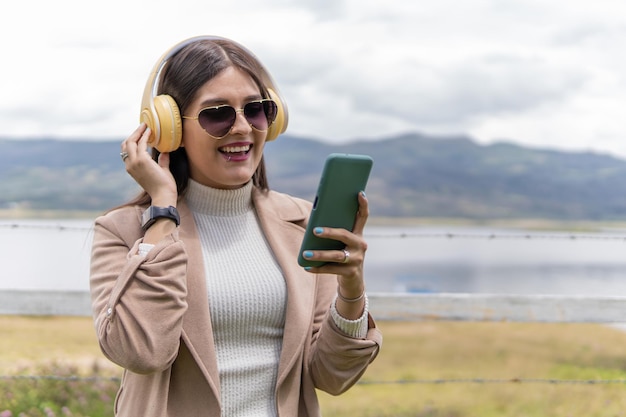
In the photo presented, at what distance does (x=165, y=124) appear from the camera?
191 centimetres

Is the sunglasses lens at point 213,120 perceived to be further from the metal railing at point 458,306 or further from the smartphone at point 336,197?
the metal railing at point 458,306

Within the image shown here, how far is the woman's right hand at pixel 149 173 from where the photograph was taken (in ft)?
6.06

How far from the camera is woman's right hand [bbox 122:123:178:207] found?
185 cm

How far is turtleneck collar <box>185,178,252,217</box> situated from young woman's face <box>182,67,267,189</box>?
5 cm

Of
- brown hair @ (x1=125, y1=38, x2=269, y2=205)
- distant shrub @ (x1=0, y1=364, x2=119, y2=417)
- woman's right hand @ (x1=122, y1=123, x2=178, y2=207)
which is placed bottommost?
distant shrub @ (x1=0, y1=364, x2=119, y2=417)

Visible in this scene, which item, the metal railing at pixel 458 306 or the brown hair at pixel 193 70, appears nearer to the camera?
the brown hair at pixel 193 70

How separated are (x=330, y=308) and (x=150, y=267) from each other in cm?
52

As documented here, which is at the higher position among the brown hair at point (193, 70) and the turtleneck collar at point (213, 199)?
the brown hair at point (193, 70)

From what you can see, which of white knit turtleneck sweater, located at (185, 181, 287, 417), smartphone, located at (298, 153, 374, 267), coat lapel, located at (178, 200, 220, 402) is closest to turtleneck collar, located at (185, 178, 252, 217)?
white knit turtleneck sweater, located at (185, 181, 287, 417)

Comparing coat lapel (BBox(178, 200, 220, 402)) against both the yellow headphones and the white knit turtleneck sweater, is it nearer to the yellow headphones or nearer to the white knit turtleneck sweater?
the white knit turtleneck sweater

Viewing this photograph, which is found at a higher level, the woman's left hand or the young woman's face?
the young woman's face

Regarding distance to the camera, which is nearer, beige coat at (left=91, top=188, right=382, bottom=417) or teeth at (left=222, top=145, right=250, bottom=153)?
beige coat at (left=91, top=188, right=382, bottom=417)

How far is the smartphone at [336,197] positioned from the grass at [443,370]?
7.31ft

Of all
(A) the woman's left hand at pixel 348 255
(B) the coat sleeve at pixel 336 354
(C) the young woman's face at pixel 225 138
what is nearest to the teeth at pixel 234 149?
(C) the young woman's face at pixel 225 138
